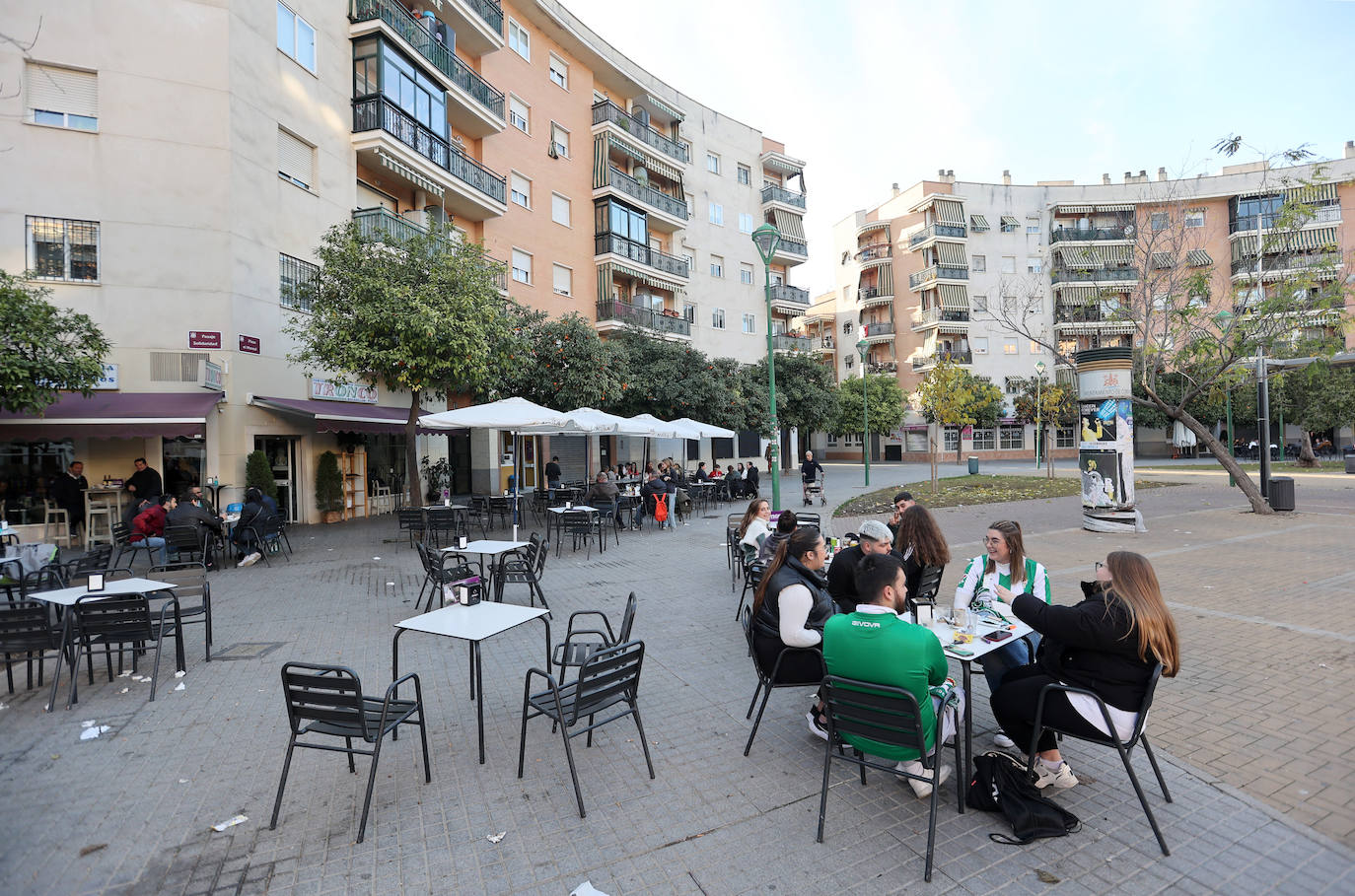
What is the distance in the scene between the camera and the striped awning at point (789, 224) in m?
39.8

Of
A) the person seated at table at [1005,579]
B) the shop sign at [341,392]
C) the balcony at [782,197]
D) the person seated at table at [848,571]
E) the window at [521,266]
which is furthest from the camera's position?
the balcony at [782,197]

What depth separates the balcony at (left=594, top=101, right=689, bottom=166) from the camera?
2909 centimetres

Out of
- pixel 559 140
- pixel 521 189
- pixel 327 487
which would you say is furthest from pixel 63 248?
pixel 559 140

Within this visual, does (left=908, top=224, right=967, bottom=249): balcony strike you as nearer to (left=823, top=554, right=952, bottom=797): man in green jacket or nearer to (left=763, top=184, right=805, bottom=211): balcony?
(left=763, top=184, right=805, bottom=211): balcony

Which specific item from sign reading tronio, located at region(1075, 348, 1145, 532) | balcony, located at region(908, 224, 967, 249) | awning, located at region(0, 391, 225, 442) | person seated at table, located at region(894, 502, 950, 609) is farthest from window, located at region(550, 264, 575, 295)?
balcony, located at region(908, 224, 967, 249)

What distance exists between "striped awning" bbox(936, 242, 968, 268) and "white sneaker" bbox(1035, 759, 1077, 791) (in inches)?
2089

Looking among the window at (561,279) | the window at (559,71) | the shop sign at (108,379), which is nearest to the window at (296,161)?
the shop sign at (108,379)

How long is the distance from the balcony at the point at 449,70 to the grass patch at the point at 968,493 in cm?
1773

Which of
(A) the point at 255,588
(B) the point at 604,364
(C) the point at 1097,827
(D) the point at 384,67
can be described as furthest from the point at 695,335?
(C) the point at 1097,827

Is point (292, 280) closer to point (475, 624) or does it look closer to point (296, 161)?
point (296, 161)

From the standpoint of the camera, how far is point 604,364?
1959cm

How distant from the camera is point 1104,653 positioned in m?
3.29

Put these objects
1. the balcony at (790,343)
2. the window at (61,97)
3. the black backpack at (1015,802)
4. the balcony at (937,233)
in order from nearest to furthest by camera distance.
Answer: the black backpack at (1015,802), the window at (61,97), the balcony at (790,343), the balcony at (937,233)

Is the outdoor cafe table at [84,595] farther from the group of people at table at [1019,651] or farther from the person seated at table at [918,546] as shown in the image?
the person seated at table at [918,546]
